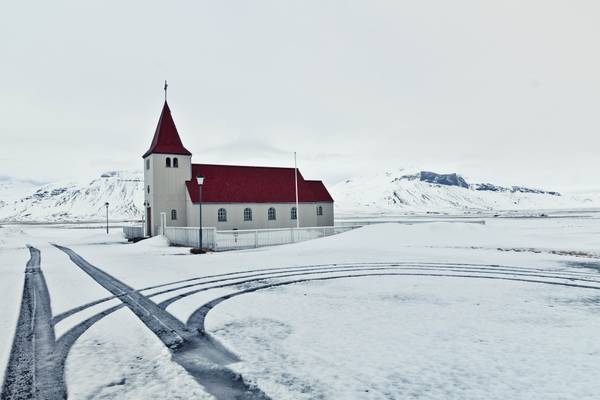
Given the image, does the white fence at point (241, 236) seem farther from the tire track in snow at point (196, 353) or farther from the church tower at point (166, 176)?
the tire track in snow at point (196, 353)

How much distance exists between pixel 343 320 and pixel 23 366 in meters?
5.76

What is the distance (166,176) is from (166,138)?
3654 millimetres

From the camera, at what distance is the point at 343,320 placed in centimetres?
873

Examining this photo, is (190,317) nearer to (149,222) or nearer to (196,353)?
(196,353)

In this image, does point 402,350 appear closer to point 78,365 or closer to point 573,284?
point 78,365

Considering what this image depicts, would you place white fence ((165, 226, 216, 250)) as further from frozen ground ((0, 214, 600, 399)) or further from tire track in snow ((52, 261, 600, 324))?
tire track in snow ((52, 261, 600, 324))

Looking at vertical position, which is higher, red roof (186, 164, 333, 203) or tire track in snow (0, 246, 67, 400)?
red roof (186, 164, 333, 203)

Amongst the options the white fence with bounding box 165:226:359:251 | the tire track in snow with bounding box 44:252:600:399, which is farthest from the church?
the tire track in snow with bounding box 44:252:600:399

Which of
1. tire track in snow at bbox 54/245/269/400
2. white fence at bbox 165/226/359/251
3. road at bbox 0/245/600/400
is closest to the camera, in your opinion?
tire track in snow at bbox 54/245/269/400

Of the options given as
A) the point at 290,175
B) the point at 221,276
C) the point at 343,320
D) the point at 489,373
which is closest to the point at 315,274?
the point at 221,276

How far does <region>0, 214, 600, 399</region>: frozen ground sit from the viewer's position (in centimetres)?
548

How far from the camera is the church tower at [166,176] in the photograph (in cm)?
3678

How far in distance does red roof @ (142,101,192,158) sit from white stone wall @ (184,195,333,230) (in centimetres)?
480

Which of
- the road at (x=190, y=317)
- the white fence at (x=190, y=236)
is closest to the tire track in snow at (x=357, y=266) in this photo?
the road at (x=190, y=317)
